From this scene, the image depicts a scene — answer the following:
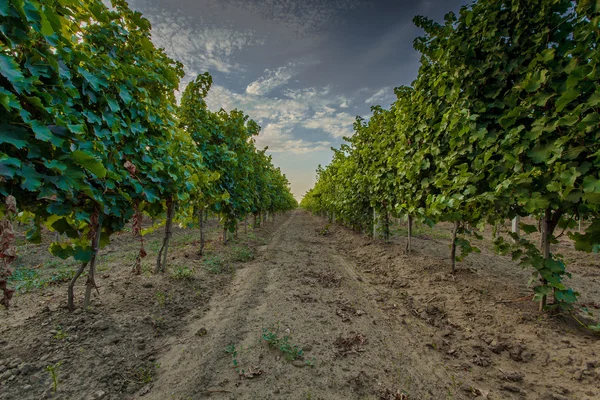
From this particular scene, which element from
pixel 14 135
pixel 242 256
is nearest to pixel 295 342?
pixel 14 135

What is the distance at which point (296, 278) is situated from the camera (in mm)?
5828

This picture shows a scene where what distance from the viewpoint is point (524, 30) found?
3.71 metres

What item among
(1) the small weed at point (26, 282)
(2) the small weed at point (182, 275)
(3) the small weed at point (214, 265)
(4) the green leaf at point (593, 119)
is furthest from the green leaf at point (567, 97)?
Result: (1) the small weed at point (26, 282)

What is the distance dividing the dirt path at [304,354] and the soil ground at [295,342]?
0.02 metres

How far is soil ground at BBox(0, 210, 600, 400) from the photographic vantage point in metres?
2.42

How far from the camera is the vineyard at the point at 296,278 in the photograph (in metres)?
2.23

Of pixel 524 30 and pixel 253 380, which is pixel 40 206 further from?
pixel 524 30

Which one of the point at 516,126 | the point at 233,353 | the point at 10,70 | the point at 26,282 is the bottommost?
the point at 26,282

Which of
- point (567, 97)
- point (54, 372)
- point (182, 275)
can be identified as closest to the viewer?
point (54, 372)

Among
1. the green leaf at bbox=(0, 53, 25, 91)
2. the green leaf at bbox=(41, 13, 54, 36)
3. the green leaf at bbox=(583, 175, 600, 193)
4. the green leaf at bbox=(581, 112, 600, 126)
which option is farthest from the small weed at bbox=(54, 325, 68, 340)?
the green leaf at bbox=(581, 112, 600, 126)

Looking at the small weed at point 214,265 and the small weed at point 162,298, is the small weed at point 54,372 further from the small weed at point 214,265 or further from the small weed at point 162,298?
the small weed at point 214,265

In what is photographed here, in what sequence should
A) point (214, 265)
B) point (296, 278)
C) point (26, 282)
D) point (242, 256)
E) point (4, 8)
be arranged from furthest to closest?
point (242, 256)
point (214, 265)
point (296, 278)
point (26, 282)
point (4, 8)

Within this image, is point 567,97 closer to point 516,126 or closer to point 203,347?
point 516,126

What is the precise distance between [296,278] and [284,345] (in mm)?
2851
